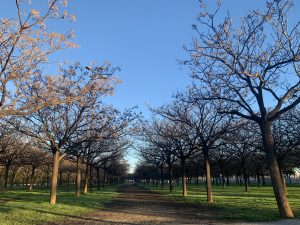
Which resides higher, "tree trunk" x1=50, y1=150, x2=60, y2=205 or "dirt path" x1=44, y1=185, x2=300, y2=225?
"tree trunk" x1=50, y1=150, x2=60, y2=205

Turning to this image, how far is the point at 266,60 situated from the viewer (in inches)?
591

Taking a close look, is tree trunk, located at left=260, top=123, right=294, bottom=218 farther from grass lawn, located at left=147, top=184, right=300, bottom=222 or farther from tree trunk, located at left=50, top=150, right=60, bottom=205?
tree trunk, located at left=50, top=150, right=60, bottom=205

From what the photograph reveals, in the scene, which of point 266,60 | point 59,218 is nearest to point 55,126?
point 59,218

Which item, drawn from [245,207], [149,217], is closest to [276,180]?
[245,207]

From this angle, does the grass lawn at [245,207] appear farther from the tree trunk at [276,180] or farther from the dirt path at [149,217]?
the dirt path at [149,217]

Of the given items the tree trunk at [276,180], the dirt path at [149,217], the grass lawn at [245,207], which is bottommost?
the dirt path at [149,217]

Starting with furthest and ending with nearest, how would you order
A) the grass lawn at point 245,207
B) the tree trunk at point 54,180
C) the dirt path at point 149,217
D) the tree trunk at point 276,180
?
the tree trunk at point 54,180 < the grass lawn at point 245,207 < the tree trunk at point 276,180 < the dirt path at point 149,217

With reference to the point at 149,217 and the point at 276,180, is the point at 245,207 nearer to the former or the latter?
the point at 276,180

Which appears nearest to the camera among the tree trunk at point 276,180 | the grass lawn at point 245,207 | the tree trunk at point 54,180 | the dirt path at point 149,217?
the dirt path at point 149,217

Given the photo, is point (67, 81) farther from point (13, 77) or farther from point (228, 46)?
point (228, 46)

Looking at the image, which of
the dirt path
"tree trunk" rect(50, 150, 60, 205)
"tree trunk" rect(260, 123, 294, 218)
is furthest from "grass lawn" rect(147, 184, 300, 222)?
"tree trunk" rect(50, 150, 60, 205)

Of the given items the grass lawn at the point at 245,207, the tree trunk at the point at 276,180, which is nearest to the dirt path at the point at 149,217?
the grass lawn at the point at 245,207

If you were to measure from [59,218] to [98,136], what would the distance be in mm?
8908

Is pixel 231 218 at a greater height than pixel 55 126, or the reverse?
pixel 55 126
